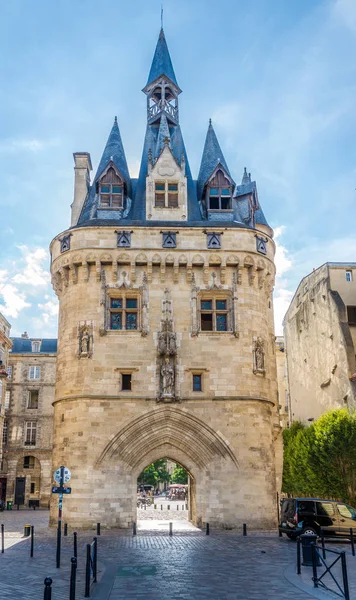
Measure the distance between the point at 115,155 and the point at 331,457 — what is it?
17.5m

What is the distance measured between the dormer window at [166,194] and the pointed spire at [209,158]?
186cm

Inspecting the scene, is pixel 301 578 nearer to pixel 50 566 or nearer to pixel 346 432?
pixel 50 566

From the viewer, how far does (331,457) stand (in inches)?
1048

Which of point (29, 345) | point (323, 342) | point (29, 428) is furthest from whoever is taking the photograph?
point (29, 345)

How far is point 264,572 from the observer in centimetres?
1325

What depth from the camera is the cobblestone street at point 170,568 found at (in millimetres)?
10922

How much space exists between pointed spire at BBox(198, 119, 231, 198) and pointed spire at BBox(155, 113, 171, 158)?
80.2 inches

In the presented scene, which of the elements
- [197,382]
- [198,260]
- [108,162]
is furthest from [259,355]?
[108,162]

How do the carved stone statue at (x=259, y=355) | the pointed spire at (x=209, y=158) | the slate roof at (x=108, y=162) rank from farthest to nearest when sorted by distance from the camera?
the pointed spire at (x=209, y=158), the slate roof at (x=108, y=162), the carved stone statue at (x=259, y=355)

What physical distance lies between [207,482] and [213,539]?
3.54 m

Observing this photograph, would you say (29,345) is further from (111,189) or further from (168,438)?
(168,438)

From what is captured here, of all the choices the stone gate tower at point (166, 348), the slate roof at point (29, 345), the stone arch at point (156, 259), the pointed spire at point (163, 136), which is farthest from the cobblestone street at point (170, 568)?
the slate roof at point (29, 345)

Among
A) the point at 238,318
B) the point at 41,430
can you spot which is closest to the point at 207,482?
the point at 238,318

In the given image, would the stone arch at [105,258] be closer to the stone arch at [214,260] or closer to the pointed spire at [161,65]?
the stone arch at [214,260]
